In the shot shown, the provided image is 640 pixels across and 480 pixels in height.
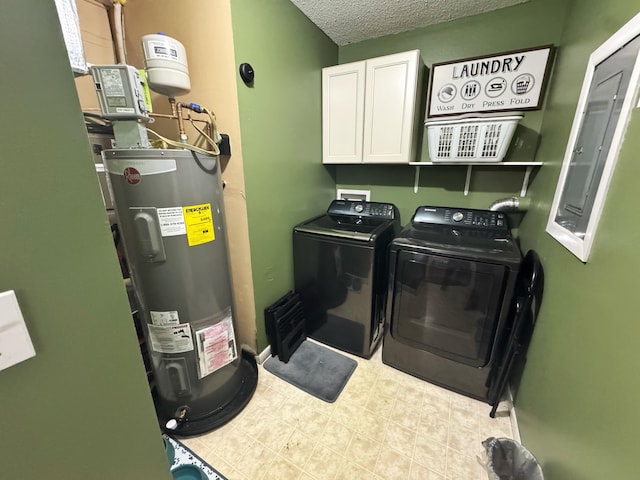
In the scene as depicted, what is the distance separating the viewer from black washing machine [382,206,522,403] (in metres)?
1.43

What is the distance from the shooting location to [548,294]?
119cm

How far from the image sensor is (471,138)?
1623 mm

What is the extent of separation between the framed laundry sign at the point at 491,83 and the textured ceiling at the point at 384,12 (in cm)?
29

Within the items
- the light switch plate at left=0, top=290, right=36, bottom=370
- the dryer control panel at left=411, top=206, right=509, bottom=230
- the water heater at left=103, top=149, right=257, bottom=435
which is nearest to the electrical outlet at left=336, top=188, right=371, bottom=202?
the dryer control panel at left=411, top=206, right=509, bottom=230

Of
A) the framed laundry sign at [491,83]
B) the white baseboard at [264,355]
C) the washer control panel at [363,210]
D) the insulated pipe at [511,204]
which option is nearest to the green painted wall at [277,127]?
the white baseboard at [264,355]

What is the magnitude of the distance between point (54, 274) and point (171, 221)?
0.71 metres

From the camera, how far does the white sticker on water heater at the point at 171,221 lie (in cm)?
112

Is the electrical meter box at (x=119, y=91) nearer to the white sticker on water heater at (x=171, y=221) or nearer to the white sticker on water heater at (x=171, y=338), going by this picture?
the white sticker on water heater at (x=171, y=221)

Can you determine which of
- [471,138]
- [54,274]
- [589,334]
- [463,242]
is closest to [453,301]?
[463,242]

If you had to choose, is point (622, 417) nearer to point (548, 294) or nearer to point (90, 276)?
point (548, 294)

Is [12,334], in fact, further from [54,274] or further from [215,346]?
[215,346]

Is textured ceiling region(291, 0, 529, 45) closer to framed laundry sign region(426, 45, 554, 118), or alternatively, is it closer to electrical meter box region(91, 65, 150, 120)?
framed laundry sign region(426, 45, 554, 118)

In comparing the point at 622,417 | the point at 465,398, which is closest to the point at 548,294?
the point at 622,417

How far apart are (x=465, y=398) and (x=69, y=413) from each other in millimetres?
1928
